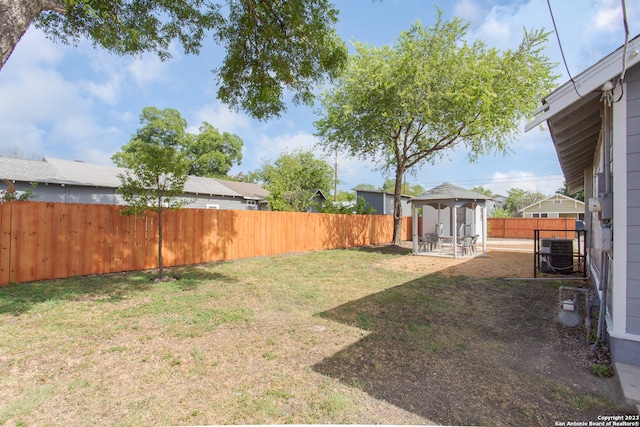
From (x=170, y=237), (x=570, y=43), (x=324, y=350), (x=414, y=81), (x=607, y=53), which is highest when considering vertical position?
(x=414, y=81)

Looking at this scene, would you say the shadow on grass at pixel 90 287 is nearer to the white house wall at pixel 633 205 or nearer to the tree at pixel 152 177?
the tree at pixel 152 177

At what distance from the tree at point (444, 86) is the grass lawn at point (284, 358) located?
29.5 feet

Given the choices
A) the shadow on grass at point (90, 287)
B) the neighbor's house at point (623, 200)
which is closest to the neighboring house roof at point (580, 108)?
the neighbor's house at point (623, 200)

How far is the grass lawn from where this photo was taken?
244cm

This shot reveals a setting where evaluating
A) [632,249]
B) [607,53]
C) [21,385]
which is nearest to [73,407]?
[21,385]

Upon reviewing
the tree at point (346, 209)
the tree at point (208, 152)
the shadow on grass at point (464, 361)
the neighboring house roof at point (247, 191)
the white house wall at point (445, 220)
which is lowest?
the shadow on grass at point (464, 361)

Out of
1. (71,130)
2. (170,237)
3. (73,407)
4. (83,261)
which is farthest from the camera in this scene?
(71,130)

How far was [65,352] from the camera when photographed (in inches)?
134

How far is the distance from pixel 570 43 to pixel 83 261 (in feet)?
32.0

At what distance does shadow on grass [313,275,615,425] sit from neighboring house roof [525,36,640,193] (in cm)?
268

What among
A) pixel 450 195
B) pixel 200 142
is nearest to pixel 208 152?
pixel 200 142

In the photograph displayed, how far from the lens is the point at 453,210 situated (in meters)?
12.7

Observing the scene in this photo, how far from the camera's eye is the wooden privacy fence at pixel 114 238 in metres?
6.50

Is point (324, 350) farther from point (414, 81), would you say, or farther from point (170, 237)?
point (414, 81)
